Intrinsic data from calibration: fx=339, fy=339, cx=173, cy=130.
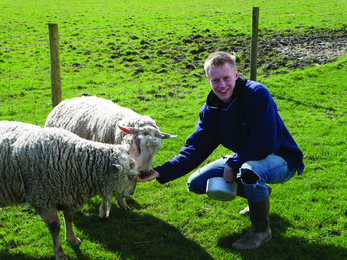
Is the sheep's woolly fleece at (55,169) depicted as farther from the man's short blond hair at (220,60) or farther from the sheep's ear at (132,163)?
the man's short blond hair at (220,60)

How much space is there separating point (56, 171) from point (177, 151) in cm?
284

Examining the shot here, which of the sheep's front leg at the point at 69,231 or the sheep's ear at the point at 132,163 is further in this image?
the sheep's front leg at the point at 69,231

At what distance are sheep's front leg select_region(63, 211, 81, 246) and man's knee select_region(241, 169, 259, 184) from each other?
1.96m

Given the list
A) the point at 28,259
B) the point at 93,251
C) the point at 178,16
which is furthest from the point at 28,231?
the point at 178,16

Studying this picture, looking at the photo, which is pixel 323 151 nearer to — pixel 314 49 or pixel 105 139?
pixel 105 139

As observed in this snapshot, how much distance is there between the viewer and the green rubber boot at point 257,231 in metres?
3.52

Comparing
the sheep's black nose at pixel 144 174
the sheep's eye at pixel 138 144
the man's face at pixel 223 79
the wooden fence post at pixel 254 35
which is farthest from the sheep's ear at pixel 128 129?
the wooden fence post at pixel 254 35

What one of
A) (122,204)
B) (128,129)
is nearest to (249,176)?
(128,129)

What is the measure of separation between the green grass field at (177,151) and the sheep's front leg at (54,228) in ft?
0.55

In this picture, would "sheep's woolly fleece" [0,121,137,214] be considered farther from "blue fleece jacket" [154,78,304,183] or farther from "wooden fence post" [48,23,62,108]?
"wooden fence post" [48,23,62,108]

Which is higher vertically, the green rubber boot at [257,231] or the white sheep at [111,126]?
the white sheep at [111,126]

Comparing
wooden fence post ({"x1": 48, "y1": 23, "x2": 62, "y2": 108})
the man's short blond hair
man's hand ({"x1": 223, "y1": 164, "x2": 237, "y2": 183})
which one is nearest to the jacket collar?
the man's short blond hair

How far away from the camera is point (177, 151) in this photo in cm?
597

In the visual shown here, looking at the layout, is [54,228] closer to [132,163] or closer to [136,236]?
[136,236]
